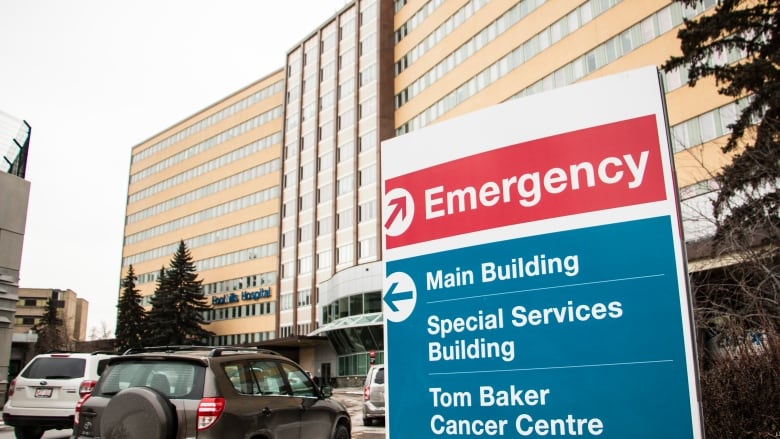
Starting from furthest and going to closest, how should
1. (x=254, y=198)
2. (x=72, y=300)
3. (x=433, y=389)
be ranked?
(x=72, y=300), (x=254, y=198), (x=433, y=389)

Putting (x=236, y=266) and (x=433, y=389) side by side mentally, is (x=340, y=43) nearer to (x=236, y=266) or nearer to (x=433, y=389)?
(x=236, y=266)

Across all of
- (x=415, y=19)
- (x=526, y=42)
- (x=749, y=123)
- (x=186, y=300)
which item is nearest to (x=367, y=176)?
(x=415, y=19)

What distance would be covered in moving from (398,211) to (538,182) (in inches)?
28.6

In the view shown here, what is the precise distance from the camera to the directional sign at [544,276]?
7.57 ft

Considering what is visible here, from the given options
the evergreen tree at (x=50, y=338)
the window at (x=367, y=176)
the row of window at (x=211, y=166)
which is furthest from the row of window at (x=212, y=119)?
the evergreen tree at (x=50, y=338)

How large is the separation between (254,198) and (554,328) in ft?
233

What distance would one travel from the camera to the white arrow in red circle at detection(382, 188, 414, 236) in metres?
3.00

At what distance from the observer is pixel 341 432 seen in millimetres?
8844

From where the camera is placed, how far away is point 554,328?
2471mm

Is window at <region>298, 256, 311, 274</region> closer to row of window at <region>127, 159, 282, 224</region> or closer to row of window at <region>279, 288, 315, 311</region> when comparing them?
row of window at <region>279, 288, 315, 311</region>

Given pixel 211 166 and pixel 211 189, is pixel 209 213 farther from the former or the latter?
pixel 211 166

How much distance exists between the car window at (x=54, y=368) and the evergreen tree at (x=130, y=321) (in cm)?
6137

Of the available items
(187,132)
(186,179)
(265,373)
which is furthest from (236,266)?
(265,373)

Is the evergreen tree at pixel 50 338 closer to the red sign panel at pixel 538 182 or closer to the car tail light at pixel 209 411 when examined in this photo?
the car tail light at pixel 209 411
